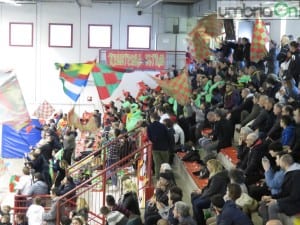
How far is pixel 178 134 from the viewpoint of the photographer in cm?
1302

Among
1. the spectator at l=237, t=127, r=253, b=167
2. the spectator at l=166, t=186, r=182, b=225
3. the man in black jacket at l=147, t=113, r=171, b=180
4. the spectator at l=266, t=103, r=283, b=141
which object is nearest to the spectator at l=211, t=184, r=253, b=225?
the spectator at l=166, t=186, r=182, b=225

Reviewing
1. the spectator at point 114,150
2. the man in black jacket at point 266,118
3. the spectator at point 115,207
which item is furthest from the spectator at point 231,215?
the spectator at point 114,150

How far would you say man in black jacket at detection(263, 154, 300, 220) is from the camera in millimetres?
7105

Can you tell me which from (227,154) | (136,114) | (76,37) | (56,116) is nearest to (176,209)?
(227,154)

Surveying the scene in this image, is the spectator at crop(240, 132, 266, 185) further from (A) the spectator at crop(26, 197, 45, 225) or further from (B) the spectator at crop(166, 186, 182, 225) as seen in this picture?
(A) the spectator at crop(26, 197, 45, 225)

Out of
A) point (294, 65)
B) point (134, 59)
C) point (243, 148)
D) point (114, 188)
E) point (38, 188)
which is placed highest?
point (134, 59)

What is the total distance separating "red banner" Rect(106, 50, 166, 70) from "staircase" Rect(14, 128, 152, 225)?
321 inches

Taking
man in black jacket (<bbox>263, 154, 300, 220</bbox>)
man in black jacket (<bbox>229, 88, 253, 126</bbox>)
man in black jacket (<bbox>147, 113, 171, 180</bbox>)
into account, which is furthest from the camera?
man in black jacket (<bbox>229, 88, 253, 126</bbox>)

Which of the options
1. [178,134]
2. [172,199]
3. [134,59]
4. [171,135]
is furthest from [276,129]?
[134,59]

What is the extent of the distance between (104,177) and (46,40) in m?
14.4

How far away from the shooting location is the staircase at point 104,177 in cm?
1105

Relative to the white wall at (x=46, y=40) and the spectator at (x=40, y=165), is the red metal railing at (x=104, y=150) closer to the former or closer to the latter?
the spectator at (x=40, y=165)

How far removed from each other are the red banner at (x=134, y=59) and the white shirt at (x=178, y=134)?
9823mm

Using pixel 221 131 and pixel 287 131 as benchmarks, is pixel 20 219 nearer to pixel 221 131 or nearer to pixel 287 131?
pixel 221 131
